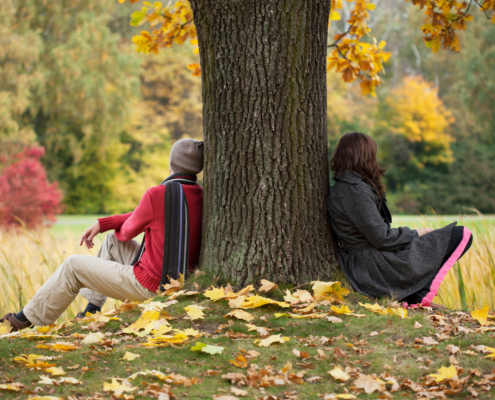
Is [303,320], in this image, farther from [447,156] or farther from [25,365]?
[447,156]

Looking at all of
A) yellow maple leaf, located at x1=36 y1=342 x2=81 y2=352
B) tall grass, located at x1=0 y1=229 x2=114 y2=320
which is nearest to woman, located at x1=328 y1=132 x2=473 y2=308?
yellow maple leaf, located at x1=36 y1=342 x2=81 y2=352

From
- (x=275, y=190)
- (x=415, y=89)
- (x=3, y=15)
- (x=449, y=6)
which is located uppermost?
(x=3, y=15)

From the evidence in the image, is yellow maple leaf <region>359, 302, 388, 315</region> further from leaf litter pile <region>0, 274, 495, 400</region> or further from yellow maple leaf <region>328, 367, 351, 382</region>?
yellow maple leaf <region>328, 367, 351, 382</region>

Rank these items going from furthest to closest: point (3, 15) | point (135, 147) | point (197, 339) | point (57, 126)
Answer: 1. point (135, 147)
2. point (57, 126)
3. point (3, 15)
4. point (197, 339)

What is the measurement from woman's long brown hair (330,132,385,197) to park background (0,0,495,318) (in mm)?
9154

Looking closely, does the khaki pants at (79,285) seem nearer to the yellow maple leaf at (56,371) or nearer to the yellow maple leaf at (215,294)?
the yellow maple leaf at (215,294)

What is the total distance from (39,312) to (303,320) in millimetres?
1845

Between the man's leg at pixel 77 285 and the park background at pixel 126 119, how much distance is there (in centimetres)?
826

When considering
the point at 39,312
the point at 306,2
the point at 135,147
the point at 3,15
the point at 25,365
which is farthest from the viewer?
the point at 135,147

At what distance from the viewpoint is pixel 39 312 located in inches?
131

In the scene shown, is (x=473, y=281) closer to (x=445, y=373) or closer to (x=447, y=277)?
(x=447, y=277)

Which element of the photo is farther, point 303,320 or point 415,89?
point 415,89

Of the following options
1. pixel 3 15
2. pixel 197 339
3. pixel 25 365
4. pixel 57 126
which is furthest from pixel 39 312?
pixel 57 126

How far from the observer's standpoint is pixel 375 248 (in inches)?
131
